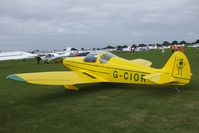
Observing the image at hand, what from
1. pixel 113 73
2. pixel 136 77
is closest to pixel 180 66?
pixel 136 77

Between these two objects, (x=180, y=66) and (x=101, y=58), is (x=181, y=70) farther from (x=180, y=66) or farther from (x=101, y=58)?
(x=101, y=58)

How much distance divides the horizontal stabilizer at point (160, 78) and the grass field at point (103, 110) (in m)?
0.49

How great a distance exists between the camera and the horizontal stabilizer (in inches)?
286

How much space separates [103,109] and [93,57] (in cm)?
374

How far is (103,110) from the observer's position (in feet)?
21.4

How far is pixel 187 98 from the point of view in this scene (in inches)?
283

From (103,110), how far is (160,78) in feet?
6.61

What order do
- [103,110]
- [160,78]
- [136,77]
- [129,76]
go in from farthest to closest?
1. [129,76]
2. [136,77]
3. [160,78]
4. [103,110]

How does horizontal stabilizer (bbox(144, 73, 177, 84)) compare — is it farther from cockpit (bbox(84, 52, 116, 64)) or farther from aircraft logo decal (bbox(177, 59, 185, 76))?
cockpit (bbox(84, 52, 116, 64))

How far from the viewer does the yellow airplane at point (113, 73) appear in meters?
7.57

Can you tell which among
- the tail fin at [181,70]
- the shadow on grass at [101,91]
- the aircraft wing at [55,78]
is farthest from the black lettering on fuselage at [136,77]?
the aircraft wing at [55,78]

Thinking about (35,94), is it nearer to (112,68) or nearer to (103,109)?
(112,68)

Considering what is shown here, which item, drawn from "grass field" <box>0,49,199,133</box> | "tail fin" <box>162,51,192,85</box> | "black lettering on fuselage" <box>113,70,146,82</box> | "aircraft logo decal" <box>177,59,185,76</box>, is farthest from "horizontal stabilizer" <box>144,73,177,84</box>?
"black lettering on fuselage" <box>113,70,146,82</box>

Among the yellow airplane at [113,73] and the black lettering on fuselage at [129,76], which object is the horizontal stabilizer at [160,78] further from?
the black lettering on fuselage at [129,76]
